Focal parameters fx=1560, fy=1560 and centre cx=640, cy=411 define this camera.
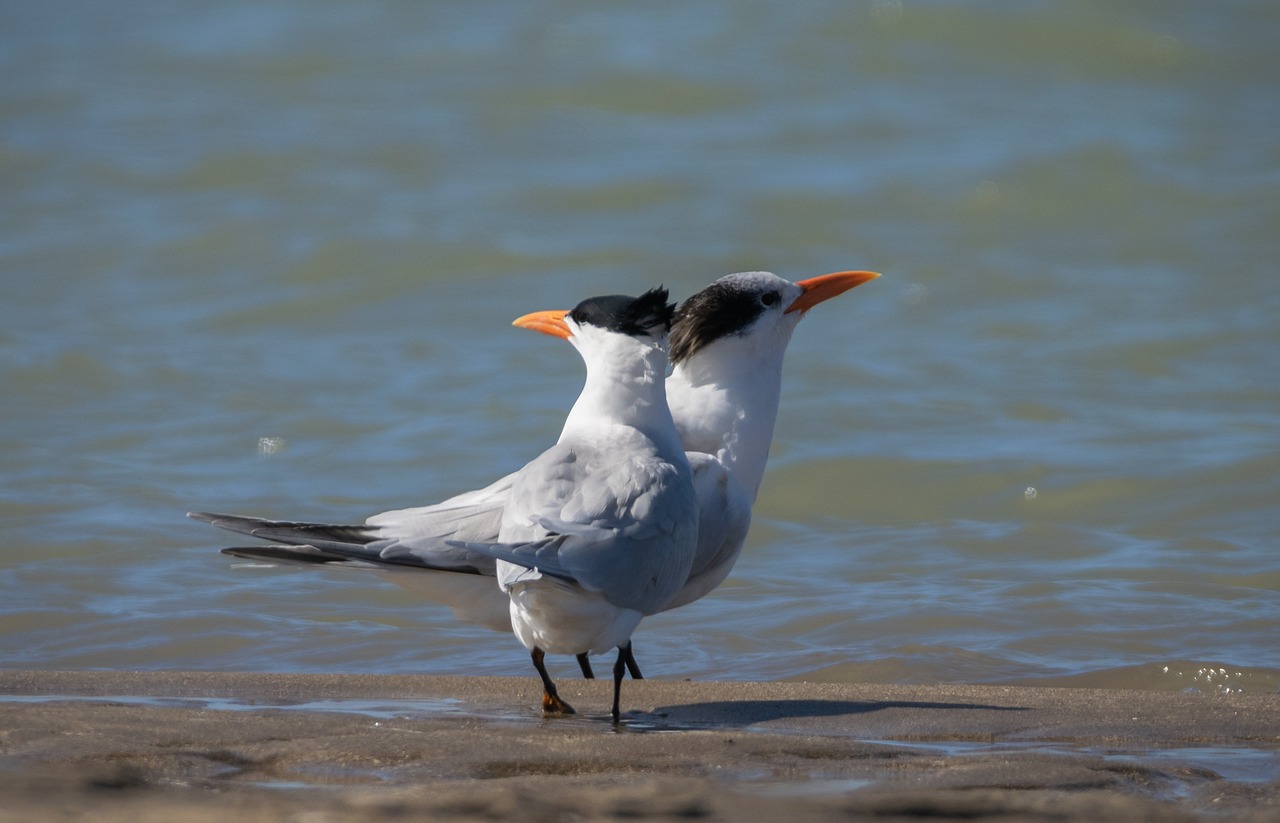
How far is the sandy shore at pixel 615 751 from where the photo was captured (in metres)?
2.45

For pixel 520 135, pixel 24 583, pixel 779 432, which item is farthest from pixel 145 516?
pixel 520 135

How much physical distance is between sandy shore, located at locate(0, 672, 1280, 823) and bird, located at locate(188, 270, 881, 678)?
0.31 meters

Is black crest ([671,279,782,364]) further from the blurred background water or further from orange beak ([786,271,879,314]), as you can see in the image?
the blurred background water

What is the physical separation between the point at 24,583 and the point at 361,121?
8135mm

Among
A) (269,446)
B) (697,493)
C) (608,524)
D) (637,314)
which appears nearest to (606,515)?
(608,524)

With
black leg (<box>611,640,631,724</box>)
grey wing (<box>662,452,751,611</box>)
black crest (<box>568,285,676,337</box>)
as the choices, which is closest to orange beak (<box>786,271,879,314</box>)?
grey wing (<box>662,452,751,611</box>)

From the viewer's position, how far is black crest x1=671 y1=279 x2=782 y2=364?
488 cm

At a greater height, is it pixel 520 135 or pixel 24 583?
pixel 520 135

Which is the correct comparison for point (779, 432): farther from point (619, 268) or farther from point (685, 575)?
point (685, 575)

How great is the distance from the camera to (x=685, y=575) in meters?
3.80

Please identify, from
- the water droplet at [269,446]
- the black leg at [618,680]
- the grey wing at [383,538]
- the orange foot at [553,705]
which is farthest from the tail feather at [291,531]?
the water droplet at [269,446]

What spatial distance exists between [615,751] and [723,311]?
213 centimetres

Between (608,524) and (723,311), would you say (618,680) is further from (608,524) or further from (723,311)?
(723,311)

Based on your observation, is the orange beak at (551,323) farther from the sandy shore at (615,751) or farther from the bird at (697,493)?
the sandy shore at (615,751)
